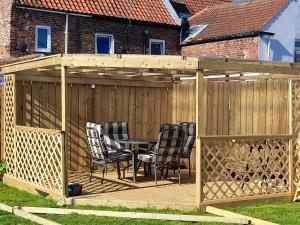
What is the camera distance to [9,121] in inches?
435

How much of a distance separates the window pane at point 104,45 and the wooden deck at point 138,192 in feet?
36.5

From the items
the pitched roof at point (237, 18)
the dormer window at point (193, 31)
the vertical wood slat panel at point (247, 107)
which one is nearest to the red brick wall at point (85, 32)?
the dormer window at point (193, 31)

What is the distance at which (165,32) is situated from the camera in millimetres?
23078

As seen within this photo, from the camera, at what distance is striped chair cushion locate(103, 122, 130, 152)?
1112cm

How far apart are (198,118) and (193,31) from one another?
15527mm

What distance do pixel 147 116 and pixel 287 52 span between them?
32.9 ft

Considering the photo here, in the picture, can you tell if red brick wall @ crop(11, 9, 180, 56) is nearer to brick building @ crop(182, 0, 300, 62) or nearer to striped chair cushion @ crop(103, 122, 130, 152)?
brick building @ crop(182, 0, 300, 62)

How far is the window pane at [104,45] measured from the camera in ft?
71.7

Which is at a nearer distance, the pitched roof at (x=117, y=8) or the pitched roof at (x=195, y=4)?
the pitched roof at (x=117, y=8)

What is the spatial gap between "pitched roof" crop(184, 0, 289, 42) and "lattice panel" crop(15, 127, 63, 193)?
1204cm

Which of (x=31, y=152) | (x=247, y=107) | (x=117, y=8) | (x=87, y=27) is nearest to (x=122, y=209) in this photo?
(x=31, y=152)

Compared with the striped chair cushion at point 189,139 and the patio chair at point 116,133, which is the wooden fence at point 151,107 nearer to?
the patio chair at point 116,133

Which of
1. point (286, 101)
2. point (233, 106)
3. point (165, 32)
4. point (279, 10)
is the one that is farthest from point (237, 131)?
point (165, 32)

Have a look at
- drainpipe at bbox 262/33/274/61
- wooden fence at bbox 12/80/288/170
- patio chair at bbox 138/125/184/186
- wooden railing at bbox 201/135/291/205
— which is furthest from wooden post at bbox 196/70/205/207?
drainpipe at bbox 262/33/274/61
